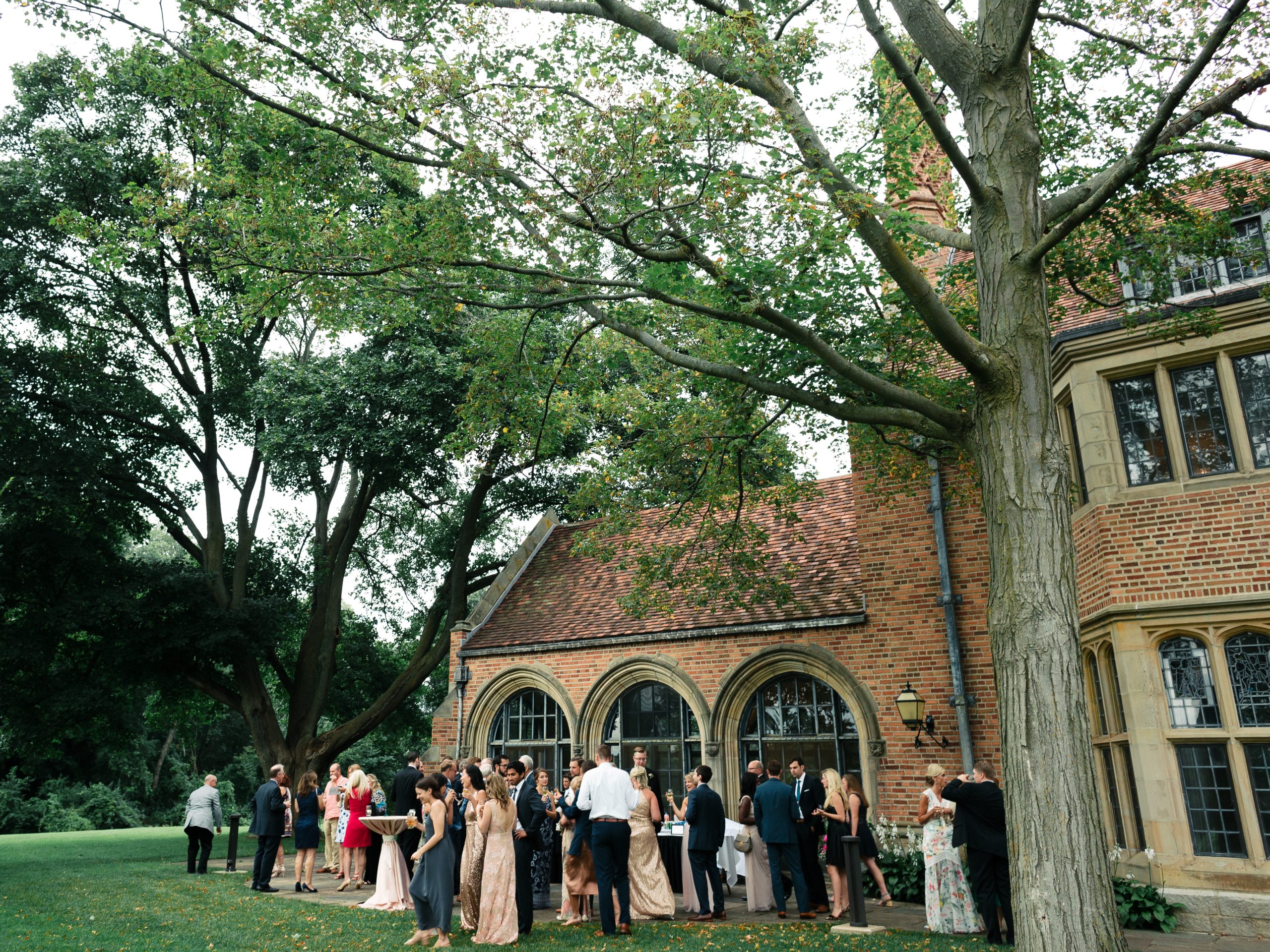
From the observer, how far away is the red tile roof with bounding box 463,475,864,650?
14906mm

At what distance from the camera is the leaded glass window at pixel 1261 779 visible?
8.98 metres

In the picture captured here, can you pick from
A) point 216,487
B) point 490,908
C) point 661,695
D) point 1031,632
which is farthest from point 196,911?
point 216,487

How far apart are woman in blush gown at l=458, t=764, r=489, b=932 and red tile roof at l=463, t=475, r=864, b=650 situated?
6.37 meters

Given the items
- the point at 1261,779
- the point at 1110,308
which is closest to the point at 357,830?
the point at 1261,779

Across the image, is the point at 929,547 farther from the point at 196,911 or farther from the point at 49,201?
the point at 49,201

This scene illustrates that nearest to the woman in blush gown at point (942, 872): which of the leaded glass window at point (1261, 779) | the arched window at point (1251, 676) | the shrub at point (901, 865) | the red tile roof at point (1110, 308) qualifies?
the shrub at point (901, 865)

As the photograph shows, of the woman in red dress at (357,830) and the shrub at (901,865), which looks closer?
the shrub at (901,865)

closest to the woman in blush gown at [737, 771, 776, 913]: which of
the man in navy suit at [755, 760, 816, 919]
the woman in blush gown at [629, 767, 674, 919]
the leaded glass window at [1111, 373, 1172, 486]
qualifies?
the man in navy suit at [755, 760, 816, 919]

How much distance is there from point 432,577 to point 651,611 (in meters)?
12.8

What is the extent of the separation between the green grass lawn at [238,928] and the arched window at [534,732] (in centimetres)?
531

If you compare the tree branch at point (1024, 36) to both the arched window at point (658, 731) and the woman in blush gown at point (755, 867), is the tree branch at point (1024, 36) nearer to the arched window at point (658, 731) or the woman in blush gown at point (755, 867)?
the woman in blush gown at point (755, 867)

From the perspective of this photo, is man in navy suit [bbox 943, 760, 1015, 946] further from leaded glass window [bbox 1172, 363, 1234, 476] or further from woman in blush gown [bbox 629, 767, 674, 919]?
leaded glass window [bbox 1172, 363, 1234, 476]

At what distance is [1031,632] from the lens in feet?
20.9

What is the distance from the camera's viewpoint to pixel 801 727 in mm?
14461
